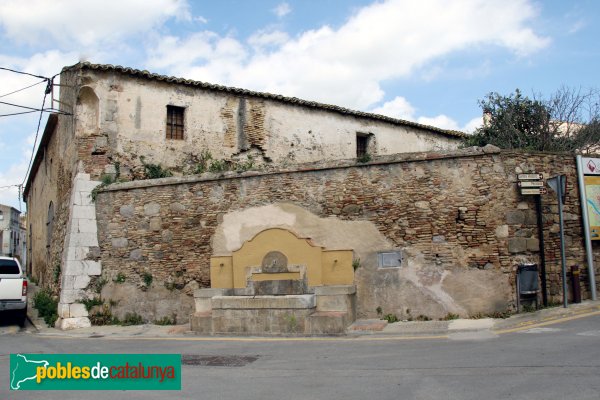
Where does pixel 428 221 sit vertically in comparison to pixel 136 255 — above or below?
above

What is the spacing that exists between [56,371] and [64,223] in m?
9.23

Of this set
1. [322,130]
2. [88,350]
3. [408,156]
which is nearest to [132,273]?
[88,350]

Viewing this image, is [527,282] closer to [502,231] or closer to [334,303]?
[502,231]

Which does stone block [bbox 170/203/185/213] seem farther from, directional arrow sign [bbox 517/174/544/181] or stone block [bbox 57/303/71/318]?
directional arrow sign [bbox 517/174/544/181]

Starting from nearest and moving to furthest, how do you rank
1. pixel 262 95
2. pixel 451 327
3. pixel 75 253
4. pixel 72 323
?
1. pixel 451 327
2. pixel 72 323
3. pixel 75 253
4. pixel 262 95

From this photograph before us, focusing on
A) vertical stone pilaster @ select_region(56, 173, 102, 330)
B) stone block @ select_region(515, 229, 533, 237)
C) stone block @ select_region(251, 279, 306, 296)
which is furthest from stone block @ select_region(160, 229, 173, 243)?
stone block @ select_region(515, 229, 533, 237)

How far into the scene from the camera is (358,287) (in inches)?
464

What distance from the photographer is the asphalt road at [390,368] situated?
580 centimetres

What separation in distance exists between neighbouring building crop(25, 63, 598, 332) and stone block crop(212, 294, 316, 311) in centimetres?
20

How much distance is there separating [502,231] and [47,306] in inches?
486

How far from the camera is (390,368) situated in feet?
22.8

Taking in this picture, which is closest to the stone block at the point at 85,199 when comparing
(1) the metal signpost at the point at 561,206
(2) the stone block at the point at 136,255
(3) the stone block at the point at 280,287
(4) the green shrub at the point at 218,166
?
(2) the stone block at the point at 136,255

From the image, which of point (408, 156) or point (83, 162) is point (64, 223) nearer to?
point (83, 162)

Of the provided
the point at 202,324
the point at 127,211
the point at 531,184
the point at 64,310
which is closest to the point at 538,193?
the point at 531,184
